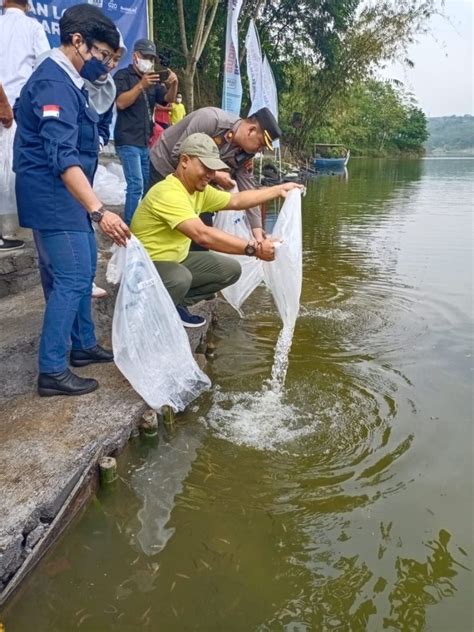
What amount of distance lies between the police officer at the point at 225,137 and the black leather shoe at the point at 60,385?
1.43 metres

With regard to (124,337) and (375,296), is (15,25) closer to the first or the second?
(124,337)

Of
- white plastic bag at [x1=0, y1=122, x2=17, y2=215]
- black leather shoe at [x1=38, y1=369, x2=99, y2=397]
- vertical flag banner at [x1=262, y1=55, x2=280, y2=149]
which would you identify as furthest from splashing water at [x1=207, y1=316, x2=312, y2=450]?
vertical flag banner at [x1=262, y1=55, x2=280, y2=149]

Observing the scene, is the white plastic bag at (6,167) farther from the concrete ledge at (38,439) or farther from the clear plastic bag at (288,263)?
the clear plastic bag at (288,263)

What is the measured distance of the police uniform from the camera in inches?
92.9

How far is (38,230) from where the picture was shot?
255cm

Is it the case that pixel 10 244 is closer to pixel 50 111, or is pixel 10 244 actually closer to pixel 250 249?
pixel 50 111

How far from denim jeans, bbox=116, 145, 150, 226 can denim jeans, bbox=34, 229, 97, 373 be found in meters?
2.05

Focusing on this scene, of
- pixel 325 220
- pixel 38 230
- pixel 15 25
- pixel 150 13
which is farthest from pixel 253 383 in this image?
pixel 325 220

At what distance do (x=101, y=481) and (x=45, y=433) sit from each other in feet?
1.05

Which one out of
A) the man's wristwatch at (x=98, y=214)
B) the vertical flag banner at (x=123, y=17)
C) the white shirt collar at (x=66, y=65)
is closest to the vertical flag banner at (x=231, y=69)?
the vertical flag banner at (x=123, y=17)

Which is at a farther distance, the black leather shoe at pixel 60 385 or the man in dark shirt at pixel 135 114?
the man in dark shirt at pixel 135 114

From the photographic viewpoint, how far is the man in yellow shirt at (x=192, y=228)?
287 cm

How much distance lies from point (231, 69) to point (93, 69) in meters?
6.49

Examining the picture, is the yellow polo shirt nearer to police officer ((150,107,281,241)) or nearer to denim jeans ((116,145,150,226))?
police officer ((150,107,281,241))
